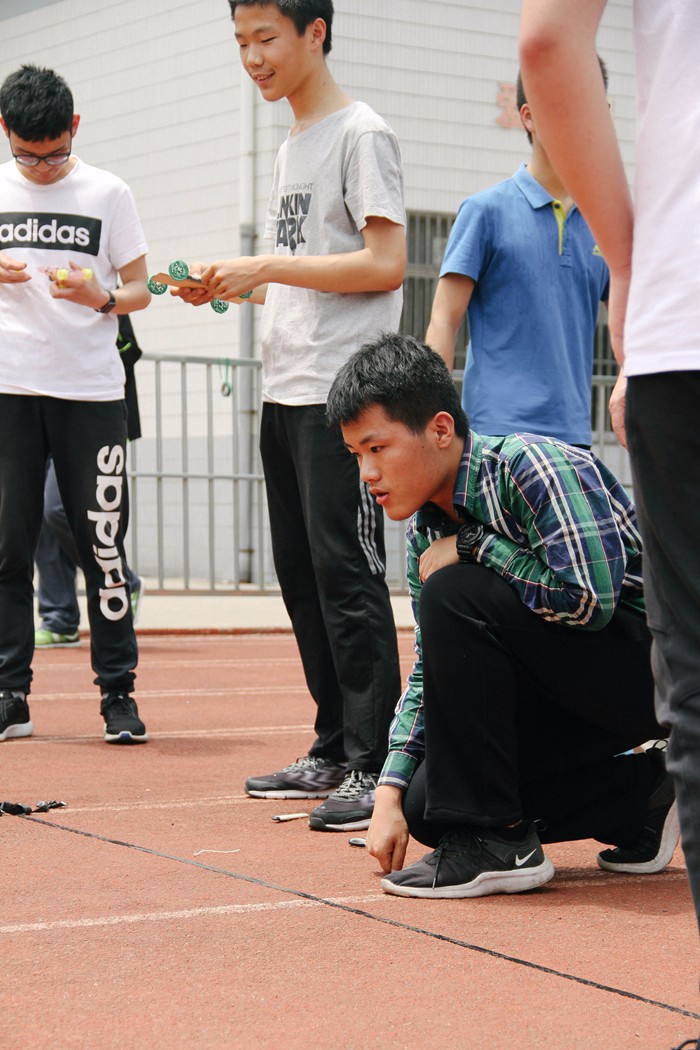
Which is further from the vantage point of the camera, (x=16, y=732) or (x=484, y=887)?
(x=16, y=732)

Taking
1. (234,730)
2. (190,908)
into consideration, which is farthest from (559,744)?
(234,730)

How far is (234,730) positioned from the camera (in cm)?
551

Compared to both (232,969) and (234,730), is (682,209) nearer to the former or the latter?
(232,969)

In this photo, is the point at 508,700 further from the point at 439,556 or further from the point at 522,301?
the point at 522,301

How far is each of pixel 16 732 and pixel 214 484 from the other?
8.00m

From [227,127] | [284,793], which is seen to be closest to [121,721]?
[284,793]

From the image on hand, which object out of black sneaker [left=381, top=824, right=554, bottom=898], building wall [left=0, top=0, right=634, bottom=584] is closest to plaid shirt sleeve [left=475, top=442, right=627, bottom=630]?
black sneaker [left=381, top=824, right=554, bottom=898]

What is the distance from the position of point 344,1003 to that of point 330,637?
1.68 metres

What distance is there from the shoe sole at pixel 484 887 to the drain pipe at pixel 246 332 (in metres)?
9.81

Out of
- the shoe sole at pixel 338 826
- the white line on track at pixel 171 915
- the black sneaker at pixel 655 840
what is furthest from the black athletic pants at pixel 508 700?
the shoe sole at pixel 338 826

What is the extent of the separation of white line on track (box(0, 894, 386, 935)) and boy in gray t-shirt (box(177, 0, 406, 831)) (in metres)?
0.77

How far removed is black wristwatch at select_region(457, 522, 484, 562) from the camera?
3.11 metres

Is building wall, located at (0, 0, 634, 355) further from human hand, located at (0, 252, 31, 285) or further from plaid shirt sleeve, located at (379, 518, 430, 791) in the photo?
plaid shirt sleeve, located at (379, 518, 430, 791)

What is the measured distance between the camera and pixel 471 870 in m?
3.05
